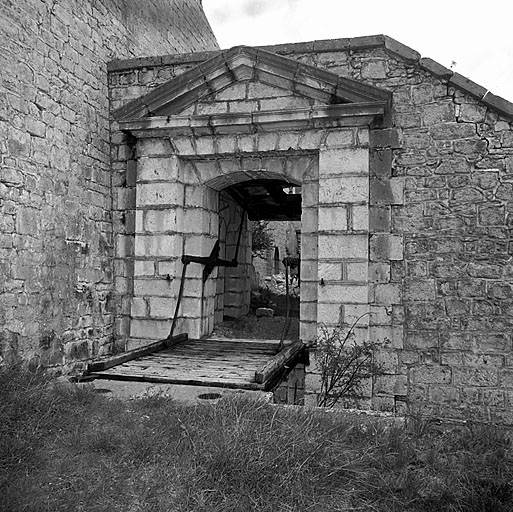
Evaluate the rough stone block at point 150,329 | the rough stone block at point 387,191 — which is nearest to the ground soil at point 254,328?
the rough stone block at point 150,329

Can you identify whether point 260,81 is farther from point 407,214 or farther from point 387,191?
point 407,214

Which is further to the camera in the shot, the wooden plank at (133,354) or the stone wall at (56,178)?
the stone wall at (56,178)

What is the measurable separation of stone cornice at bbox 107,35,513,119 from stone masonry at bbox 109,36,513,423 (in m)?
0.01

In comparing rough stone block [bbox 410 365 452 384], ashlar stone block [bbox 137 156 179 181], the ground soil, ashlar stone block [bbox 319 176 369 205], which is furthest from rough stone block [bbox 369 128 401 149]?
the ground soil

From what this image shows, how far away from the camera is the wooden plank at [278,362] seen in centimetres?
408

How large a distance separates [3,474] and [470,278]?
14.7ft

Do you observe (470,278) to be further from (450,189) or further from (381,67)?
(381,67)

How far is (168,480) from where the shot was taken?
8.41 ft

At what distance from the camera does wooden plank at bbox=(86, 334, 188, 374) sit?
14.8ft

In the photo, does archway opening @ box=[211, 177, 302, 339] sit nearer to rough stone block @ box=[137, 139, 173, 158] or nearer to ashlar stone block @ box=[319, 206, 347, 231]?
ashlar stone block @ box=[319, 206, 347, 231]

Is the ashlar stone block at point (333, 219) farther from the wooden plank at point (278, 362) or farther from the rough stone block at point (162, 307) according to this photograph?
the rough stone block at point (162, 307)

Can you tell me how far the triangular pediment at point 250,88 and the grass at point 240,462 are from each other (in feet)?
11.6

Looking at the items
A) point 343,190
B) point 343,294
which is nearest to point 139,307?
point 343,294

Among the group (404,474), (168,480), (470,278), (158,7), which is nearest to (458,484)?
(404,474)
